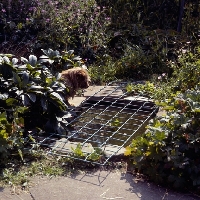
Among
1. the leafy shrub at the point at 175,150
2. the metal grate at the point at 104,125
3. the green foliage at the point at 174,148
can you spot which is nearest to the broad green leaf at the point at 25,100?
the metal grate at the point at 104,125

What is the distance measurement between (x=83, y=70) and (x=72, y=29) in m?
2.39

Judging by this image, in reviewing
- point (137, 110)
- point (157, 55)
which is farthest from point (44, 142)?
point (157, 55)

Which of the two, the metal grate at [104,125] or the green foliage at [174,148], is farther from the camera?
the metal grate at [104,125]

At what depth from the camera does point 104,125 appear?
4.86 metres

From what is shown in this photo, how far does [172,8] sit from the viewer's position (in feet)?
29.1

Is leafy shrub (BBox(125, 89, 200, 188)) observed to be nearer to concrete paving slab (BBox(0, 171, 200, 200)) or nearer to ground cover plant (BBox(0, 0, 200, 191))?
ground cover plant (BBox(0, 0, 200, 191))

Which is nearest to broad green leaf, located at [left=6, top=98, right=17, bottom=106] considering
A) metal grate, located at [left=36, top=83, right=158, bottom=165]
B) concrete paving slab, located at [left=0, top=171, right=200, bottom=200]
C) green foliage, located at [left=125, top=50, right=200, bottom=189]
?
metal grate, located at [left=36, top=83, right=158, bottom=165]

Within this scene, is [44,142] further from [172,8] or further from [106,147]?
[172,8]

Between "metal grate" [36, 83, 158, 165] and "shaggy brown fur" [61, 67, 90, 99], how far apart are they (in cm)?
29

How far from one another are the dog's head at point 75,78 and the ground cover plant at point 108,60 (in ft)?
0.58

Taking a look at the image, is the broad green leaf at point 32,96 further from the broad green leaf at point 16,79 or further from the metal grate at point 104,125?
the metal grate at point 104,125

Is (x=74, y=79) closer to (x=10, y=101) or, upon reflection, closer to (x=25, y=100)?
(x=25, y=100)

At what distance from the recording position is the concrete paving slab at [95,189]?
3457 millimetres

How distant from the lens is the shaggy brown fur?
511 centimetres
